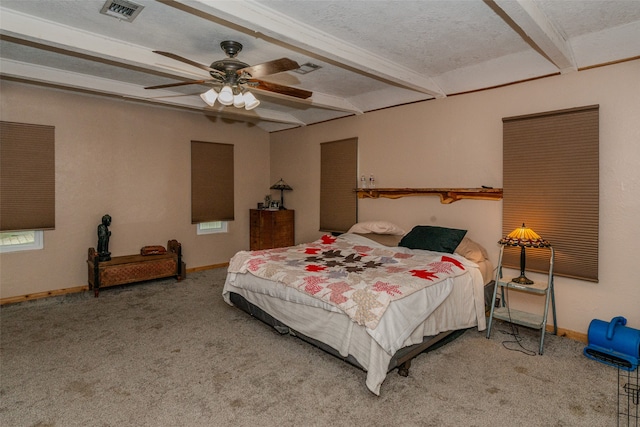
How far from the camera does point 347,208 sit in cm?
537

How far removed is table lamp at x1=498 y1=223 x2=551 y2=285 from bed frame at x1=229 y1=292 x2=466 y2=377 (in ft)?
2.42

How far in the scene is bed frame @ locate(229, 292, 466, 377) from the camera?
2518 millimetres

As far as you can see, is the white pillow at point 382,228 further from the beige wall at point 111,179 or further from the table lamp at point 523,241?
the beige wall at point 111,179

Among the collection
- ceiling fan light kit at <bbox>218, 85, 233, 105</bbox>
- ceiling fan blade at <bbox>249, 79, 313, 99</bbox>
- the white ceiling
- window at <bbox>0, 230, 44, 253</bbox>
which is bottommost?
window at <bbox>0, 230, 44, 253</bbox>

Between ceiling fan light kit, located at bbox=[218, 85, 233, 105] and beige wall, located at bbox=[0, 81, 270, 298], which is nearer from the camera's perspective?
ceiling fan light kit, located at bbox=[218, 85, 233, 105]

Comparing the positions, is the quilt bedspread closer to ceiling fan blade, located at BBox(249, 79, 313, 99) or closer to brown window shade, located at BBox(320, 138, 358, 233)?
brown window shade, located at BBox(320, 138, 358, 233)

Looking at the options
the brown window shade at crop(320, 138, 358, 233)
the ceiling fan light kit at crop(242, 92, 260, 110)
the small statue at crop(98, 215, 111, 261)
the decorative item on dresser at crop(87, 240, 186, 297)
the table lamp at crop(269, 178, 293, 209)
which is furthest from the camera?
the table lamp at crop(269, 178, 293, 209)

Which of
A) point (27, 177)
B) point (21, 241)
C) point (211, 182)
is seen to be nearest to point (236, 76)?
point (27, 177)

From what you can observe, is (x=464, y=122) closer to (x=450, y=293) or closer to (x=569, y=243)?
(x=569, y=243)

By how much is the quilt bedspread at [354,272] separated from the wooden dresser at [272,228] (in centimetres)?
189

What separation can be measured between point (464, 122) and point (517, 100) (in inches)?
22.2

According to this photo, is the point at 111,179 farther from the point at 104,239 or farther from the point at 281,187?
the point at 281,187

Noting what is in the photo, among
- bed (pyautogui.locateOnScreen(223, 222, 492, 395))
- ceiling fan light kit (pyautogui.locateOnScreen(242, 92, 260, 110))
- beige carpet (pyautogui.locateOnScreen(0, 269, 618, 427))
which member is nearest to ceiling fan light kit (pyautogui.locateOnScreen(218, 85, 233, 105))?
ceiling fan light kit (pyautogui.locateOnScreen(242, 92, 260, 110))

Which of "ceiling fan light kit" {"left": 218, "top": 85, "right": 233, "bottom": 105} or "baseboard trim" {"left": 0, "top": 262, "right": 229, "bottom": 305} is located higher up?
"ceiling fan light kit" {"left": 218, "top": 85, "right": 233, "bottom": 105}
